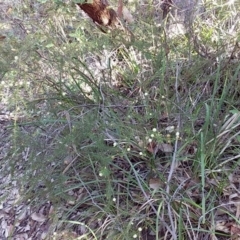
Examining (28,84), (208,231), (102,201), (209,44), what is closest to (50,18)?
(28,84)

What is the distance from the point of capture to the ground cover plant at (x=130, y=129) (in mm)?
2090

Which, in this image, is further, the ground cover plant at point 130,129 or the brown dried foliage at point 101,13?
the brown dried foliage at point 101,13

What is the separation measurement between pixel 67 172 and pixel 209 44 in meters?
1.29

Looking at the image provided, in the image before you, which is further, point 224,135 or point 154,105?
point 154,105

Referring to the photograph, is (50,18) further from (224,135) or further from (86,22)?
(224,135)

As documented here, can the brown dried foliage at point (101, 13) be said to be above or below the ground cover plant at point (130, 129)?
above

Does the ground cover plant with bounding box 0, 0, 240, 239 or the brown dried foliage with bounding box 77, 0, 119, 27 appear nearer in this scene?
the ground cover plant with bounding box 0, 0, 240, 239

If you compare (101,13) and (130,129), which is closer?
(130,129)

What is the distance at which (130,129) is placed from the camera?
2.27m

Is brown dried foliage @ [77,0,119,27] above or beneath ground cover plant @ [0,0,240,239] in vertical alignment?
above

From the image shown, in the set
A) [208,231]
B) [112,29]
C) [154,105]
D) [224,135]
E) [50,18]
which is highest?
[50,18]

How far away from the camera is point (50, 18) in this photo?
3.09 metres

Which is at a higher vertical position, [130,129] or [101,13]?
[101,13]

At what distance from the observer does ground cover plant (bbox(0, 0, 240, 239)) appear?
2.09 metres
